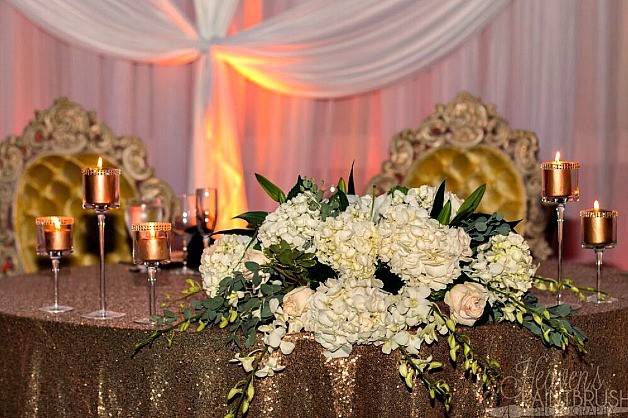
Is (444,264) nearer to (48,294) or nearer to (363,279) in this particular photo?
(363,279)

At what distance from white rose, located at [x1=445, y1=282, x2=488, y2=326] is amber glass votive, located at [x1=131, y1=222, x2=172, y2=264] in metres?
0.54

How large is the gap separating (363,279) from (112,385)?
58 centimetres

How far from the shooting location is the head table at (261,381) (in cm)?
206

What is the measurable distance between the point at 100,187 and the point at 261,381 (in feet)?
1.82

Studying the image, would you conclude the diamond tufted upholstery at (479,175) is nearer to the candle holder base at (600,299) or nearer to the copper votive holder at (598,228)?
the candle holder base at (600,299)

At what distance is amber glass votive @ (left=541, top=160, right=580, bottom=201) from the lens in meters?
2.32

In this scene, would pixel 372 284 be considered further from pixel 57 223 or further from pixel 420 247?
pixel 57 223

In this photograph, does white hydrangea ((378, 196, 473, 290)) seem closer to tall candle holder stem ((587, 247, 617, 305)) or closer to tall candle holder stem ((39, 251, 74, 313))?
tall candle holder stem ((587, 247, 617, 305))

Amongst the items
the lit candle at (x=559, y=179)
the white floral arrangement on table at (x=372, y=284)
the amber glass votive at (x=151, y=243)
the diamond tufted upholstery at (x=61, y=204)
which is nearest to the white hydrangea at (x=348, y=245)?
the white floral arrangement on table at (x=372, y=284)

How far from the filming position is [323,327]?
6.32 feet

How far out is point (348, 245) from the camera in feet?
6.33

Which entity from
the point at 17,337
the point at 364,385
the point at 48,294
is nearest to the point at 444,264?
the point at 364,385

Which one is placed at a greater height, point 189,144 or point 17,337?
point 189,144

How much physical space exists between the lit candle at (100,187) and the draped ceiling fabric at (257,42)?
78.8 inches
